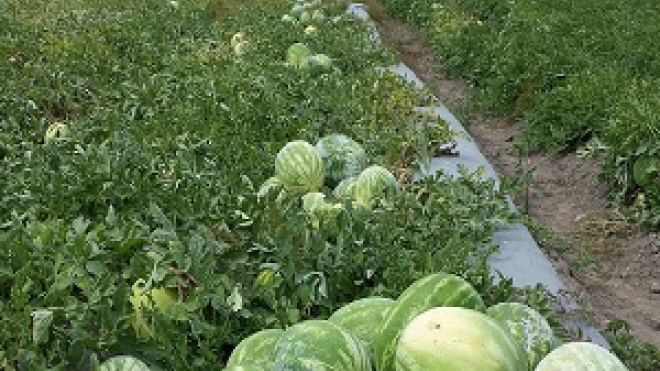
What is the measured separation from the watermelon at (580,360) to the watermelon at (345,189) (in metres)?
2.27

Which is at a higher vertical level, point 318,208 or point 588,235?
point 318,208

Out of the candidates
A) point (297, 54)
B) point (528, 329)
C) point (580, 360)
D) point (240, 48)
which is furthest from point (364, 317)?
point (240, 48)

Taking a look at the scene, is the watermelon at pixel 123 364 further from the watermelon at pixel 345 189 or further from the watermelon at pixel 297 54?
the watermelon at pixel 297 54

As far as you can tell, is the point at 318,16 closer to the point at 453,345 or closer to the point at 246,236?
the point at 246,236

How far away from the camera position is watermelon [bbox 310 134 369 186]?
5.06m

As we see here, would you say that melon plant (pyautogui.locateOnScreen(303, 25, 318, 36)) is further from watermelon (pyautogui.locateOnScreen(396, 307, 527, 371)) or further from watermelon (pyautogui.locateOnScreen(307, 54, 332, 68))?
watermelon (pyautogui.locateOnScreen(396, 307, 527, 371))

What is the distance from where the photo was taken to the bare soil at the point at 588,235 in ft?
16.4

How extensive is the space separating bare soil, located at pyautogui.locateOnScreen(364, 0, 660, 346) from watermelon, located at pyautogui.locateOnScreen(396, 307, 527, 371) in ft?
5.59

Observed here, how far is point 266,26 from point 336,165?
6.07 m

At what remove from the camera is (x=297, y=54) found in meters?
8.69

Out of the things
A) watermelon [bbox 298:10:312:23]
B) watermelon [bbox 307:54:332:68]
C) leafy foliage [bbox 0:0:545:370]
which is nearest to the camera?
leafy foliage [bbox 0:0:545:370]

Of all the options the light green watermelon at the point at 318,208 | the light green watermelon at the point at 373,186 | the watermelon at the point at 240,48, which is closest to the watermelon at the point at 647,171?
the light green watermelon at the point at 373,186

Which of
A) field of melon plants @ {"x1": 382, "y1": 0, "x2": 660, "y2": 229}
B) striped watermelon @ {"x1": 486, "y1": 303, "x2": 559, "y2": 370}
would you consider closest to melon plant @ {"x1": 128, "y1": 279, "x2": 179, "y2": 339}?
striped watermelon @ {"x1": 486, "y1": 303, "x2": 559, "y2": 370}

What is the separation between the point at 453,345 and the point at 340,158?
289cm
